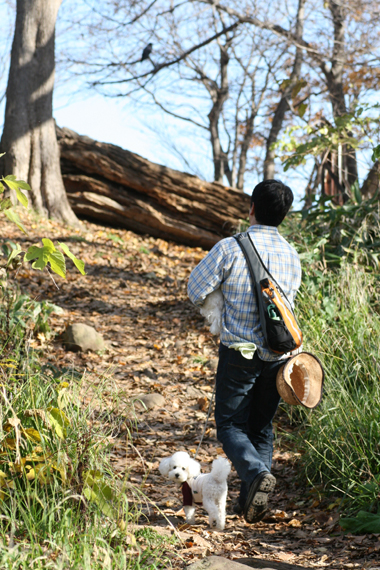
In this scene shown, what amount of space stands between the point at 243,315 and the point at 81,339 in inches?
136

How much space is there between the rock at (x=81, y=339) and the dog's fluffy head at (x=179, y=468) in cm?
319

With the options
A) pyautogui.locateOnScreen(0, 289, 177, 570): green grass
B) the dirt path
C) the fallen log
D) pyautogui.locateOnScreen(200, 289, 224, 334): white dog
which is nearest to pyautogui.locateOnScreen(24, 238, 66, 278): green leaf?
pyautogui.locateOnScreen(0, 289, 177, 570): green grass

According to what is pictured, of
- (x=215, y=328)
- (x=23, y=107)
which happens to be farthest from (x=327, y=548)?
(x=23, y=107)

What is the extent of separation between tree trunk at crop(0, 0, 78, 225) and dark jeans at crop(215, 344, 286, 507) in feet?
26.4

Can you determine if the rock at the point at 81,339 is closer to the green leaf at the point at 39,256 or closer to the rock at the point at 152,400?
the rock at the point at 152,400

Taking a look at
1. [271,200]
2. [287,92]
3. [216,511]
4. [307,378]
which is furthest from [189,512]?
[287,92]

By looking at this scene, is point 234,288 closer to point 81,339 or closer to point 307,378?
point 307,378

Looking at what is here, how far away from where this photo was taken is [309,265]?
19.4ft

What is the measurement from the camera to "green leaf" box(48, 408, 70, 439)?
8.19ft

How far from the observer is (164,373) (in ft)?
19.4

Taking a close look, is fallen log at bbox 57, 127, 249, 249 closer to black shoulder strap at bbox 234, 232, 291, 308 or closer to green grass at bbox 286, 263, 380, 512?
green grass at bbox 286, 263, 380, 512

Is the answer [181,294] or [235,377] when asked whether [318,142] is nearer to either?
[181,294]

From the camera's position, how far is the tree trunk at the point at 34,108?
10086 millimetres

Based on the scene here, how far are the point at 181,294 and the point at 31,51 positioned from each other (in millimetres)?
5919
